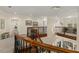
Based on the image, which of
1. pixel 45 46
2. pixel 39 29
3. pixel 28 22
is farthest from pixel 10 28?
pixel 45 46

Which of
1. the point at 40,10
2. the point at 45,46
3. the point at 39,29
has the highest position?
the point at 40,10

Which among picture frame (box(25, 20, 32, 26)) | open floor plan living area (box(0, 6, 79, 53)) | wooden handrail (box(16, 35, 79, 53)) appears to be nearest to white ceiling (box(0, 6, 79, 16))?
open floor plan living area (box(0, 6, 79, 53))

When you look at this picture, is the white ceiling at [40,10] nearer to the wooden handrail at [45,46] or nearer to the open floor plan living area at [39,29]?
the open floor plan living area at [39,29]

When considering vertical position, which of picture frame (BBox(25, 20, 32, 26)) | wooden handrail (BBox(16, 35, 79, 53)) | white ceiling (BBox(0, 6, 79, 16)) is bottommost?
wooden handrail (BBox(16, 35, 79, 53))

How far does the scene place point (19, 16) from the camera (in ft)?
6.43

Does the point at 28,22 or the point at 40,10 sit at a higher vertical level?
the point at 40,10

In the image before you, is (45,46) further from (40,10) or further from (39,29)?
(40,10)

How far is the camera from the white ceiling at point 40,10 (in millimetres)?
1951

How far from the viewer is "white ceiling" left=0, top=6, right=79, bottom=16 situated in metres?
1.95

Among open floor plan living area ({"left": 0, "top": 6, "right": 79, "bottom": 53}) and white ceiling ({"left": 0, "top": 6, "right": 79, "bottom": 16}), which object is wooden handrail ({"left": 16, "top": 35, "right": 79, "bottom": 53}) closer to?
open floor plan living area ({"left": 0, "top": 6, "right": 79, "bottom": 53})

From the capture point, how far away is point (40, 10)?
6.47ft

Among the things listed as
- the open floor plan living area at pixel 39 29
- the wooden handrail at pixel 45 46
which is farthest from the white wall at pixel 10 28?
the wooden handrail at pixel 45 46
